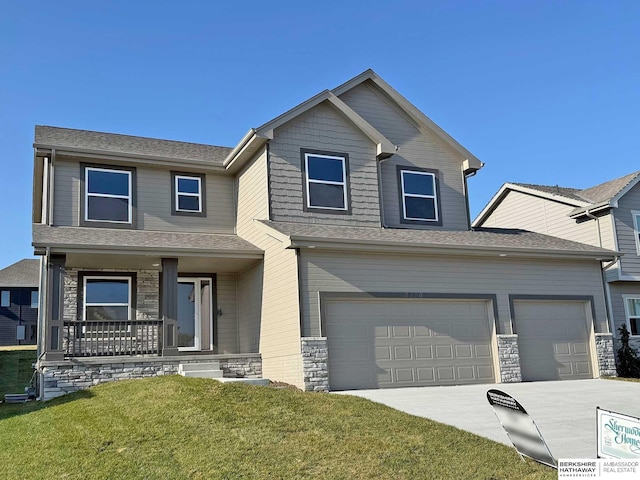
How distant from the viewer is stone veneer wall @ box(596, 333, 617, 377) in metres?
16.3

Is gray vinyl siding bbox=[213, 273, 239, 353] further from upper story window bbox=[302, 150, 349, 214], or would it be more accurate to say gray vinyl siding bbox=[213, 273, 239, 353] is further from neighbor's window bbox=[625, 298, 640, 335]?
neighbor's window bbox=[625, 298, 640, 335]

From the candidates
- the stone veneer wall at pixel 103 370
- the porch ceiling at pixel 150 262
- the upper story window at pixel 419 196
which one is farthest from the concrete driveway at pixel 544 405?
the upper story window at pixel 419 196

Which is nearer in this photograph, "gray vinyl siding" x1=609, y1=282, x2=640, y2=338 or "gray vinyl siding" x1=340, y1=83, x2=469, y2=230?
"gray vinyl siding" x1=340, y1=83, x2=469, y2=230

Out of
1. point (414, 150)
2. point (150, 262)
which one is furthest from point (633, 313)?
point (150, 262)

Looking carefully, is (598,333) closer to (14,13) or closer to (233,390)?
(233,390)

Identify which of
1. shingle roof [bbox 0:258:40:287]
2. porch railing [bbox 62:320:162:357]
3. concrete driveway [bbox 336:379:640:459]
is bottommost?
concrete driveway [bbox 336:379:640:459]

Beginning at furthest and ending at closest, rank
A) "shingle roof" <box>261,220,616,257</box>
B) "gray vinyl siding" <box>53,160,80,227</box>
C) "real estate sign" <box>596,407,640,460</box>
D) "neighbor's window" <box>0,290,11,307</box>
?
"neighbor's window" <box>0,290,11,307</box> → "gray vinyl siding" <box>53,160,80,227</box> → "shingle roof" <box>261,220,616,257</box> → "real estate sign" <box>596,407,640,460</box>

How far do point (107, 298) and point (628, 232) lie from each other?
618 inches

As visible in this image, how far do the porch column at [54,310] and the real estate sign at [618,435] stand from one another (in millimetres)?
11264

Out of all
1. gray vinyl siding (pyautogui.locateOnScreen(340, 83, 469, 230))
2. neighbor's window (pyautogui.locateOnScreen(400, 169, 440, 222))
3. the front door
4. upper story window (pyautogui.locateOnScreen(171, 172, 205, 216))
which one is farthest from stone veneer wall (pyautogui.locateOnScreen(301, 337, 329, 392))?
gray vinyl siding (pyautogui.locateOnScreen(340, 83, 469, 230))

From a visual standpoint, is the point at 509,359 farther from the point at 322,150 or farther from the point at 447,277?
the point at 322,150

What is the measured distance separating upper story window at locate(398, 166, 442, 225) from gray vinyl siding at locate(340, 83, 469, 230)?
0.17 metres

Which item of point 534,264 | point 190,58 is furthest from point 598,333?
point 190,58

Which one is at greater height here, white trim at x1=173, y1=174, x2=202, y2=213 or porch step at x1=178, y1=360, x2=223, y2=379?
white trim at x1=173, y1=174, x2=202, y2=213
